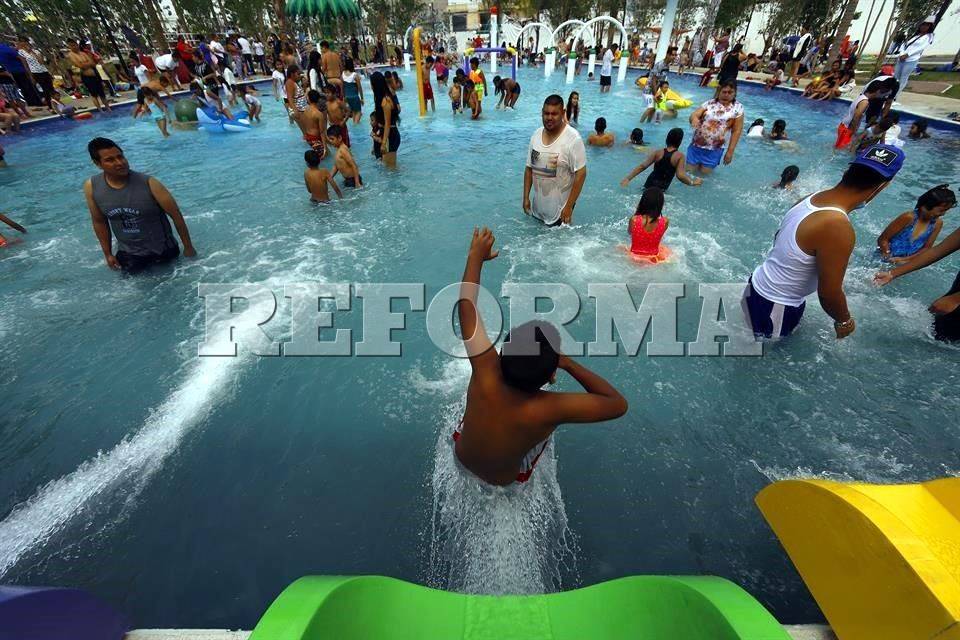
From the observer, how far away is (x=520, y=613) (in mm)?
1534

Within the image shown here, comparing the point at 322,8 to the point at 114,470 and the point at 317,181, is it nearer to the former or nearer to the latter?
the point at 317,181

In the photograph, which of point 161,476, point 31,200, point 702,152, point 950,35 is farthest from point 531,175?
point 950,35

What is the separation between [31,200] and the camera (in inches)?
301

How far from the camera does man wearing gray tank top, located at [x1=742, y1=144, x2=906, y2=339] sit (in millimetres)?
2451

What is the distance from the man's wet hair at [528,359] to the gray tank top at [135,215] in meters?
4.88

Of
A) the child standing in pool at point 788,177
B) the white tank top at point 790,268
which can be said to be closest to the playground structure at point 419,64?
the child standing in pool at point 788,177

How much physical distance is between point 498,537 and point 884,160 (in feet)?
10.5

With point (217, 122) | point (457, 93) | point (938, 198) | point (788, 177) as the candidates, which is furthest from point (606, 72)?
point (938, 198)

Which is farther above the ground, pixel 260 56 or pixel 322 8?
pixel 322 8

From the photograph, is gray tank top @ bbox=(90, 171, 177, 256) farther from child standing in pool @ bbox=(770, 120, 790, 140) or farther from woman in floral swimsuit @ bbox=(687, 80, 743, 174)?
child standing in pool @ bbox=(770, 120, 790, 140)

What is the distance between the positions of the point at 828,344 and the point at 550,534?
10.9ft

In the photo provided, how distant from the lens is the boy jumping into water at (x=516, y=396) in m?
1.81

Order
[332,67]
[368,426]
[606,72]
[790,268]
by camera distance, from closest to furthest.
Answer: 1. [790,268]
2. [368,426]
3. [332,67]
4. [606,72]

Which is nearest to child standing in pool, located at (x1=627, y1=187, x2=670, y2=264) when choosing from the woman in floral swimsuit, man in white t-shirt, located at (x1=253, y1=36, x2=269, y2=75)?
the woman in floral swimsuit
